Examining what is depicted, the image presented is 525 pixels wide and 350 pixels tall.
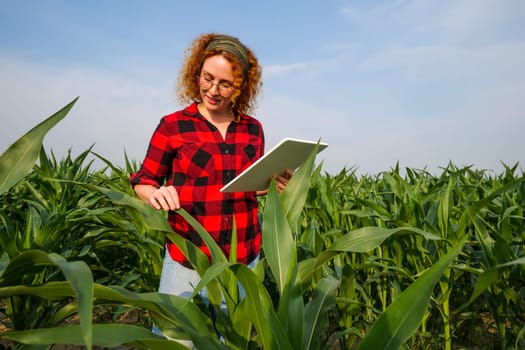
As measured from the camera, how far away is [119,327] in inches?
25.7

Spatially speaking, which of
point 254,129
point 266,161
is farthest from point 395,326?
point 254,129

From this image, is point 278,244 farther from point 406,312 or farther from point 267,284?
point 267,284

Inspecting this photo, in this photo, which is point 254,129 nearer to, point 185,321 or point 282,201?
point 282,201

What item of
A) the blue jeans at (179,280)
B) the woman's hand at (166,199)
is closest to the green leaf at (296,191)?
the woman's hand at (166,199)

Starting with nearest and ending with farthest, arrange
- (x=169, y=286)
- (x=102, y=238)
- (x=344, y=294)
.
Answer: (x=169, y=286) → (x=344, y=294) → (x=102, y=238)

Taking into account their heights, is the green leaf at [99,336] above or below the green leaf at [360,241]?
below

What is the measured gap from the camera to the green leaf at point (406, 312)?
2.00ft

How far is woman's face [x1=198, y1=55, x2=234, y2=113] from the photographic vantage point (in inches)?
50.0

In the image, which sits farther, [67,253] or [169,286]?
[67,253]

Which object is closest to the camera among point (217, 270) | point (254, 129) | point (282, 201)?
point (217, 270)

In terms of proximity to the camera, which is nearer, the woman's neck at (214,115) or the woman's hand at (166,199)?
the woman's hand at (166,199)

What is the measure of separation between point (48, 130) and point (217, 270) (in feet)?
1.12

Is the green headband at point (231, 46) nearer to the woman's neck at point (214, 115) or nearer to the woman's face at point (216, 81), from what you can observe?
the woman's face at point (216, 81)

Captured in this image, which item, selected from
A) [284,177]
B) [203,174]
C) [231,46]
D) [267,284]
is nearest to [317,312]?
[284,177]
